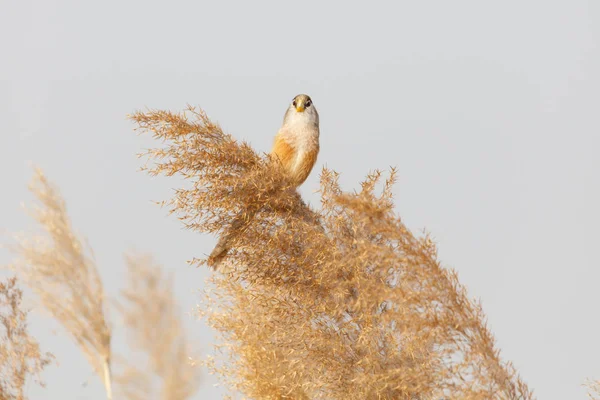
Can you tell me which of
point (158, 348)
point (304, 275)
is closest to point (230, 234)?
point (304, 275)

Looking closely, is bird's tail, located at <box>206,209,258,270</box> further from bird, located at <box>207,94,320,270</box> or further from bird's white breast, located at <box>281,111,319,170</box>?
bird's white breast, located at <box>281,111,319,170</box>

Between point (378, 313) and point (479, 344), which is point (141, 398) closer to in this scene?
point (378, 313)

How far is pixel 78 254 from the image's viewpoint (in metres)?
7.14

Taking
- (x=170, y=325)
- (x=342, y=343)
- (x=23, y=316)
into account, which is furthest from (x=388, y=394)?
(x=170, y=325)

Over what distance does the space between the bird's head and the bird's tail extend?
1.00 m

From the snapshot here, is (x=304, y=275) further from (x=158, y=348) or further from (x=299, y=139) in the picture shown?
(x=158, y=348)

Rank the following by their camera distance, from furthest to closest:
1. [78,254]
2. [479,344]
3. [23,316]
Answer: [78,254]
[23,316]
[479,344]

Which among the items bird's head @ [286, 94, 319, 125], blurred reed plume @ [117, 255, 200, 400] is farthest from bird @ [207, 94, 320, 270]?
blurred reed plume @ [117, 255, 200, 400]

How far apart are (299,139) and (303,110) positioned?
192mm

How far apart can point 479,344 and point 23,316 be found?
124 inches

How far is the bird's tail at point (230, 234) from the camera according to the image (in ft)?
12.7

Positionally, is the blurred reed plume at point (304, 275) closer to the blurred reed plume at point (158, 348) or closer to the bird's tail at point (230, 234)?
the bird's tail at point (230, 234)

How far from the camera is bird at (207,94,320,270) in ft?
14.9

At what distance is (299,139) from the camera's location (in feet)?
15.2
